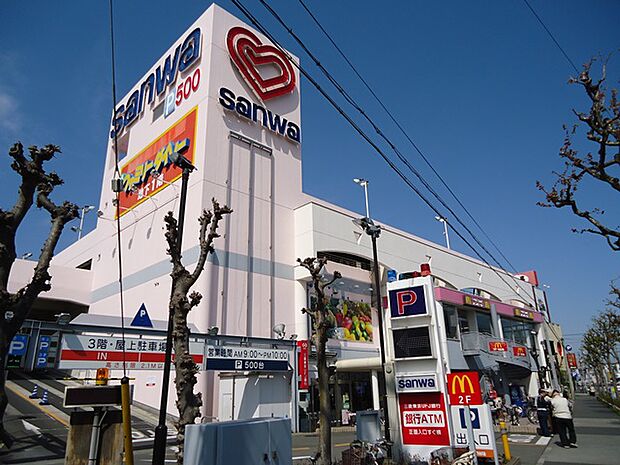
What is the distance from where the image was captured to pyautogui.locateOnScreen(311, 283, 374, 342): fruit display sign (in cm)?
2412

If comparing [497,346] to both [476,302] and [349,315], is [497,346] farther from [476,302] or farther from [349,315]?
[349,315]

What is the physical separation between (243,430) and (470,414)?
5.95m

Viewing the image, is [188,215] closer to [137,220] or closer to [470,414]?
[137,220]

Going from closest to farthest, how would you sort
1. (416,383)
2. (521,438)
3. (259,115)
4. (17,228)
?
(17,228)
(416,383)
(521,438)
(259,115)

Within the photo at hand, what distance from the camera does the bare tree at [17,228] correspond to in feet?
25.0

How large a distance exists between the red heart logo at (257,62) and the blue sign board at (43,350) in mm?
17353

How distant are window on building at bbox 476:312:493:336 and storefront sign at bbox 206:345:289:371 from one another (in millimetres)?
13814

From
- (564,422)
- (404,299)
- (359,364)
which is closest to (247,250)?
(359,364)

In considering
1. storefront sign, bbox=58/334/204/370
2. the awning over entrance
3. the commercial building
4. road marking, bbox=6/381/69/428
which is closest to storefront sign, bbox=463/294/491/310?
the commercial building

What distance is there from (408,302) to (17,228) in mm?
9500

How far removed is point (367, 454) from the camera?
9.36 metres

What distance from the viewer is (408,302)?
39.9ft

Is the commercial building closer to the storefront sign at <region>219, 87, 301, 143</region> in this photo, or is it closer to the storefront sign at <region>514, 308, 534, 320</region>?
the storefront sign at <region>219, 87, 301, 143</region>

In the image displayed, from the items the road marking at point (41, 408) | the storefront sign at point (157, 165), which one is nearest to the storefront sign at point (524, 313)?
the storefront sign at point (157, 165)
